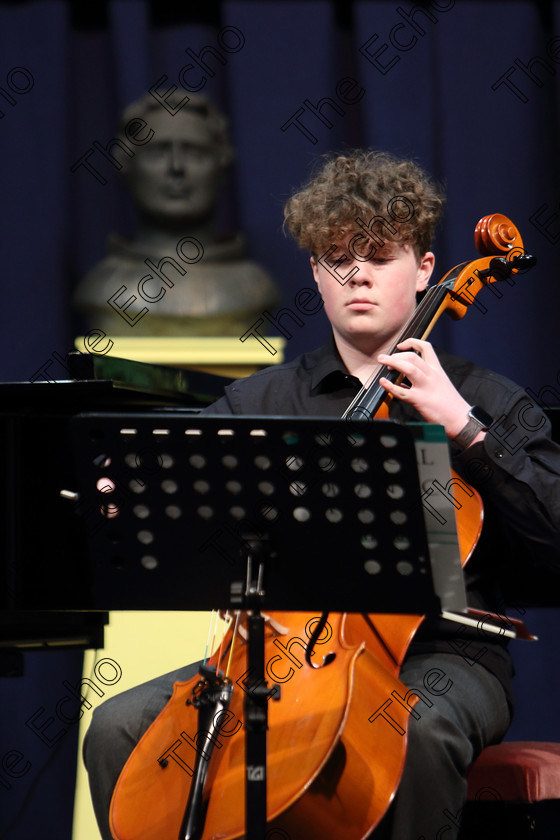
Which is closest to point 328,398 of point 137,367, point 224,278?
point 137,367

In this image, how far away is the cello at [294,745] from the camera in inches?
55.0

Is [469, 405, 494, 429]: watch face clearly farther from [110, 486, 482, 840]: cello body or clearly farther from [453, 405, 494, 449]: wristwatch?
[110, 486, 482, 840]: cello body

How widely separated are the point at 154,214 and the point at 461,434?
4.89 ft

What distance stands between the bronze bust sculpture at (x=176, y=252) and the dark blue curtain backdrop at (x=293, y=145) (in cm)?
19

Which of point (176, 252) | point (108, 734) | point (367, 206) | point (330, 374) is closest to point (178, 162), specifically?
point (176, 252)

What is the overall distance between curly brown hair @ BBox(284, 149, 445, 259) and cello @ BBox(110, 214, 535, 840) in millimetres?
473

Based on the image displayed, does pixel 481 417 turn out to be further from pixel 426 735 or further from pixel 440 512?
pixel 426 735

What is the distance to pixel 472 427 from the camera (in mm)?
1648

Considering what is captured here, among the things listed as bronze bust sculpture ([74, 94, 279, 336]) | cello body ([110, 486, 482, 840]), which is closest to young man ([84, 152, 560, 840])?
cello body ([110, 486, 482, 840])

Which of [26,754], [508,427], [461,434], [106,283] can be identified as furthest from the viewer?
[26,754]

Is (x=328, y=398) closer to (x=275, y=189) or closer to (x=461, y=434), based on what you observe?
(x=461, y=434)

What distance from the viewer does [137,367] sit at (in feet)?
6.47

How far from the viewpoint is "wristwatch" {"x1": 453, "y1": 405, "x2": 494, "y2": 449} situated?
5.40 feet

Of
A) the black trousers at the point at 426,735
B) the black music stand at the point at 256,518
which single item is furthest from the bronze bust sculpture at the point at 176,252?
the black music stand at the point at 256,518
